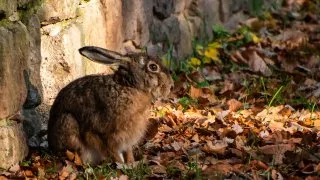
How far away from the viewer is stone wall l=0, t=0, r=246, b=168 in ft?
17.9

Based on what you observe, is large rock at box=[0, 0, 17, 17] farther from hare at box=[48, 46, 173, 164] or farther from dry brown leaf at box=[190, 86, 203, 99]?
dry brown leaf at box=[190, 86, 203, 99]

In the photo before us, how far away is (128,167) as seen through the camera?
18.1ft

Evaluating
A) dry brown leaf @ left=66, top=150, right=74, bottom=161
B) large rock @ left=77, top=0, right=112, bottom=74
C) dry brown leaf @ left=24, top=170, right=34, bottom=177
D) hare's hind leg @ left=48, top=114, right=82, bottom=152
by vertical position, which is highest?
large rock @ left=77, top=0, right=112, bottom=74

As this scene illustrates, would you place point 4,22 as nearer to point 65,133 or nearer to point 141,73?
point 65,133

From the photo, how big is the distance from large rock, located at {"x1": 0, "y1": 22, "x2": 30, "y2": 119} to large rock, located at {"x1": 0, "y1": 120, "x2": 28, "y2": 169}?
0.08m

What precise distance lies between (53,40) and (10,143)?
41.0 inches

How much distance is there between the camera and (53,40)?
20.4ft

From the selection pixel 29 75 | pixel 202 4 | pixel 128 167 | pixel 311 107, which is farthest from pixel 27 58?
pixel 202 4

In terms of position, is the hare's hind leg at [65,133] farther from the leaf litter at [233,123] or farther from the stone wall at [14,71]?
the stone wall at [14,71]

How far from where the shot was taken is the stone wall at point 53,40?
17.9 feet

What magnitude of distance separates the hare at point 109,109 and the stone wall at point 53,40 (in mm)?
278

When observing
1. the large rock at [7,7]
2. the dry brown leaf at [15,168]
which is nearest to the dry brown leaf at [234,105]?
the dry brown leaf at [15,168]

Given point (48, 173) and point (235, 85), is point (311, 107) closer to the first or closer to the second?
point (235, 85)

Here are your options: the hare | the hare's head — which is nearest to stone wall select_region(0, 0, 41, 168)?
the hare
